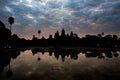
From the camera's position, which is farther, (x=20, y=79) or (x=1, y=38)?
(x=1, y=38)

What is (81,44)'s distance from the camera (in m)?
162

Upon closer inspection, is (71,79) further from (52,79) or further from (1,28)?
(1,28)

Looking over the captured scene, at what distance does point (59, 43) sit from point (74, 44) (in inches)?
584

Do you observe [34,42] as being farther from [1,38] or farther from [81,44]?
[1,38]

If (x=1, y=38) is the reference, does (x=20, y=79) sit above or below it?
below

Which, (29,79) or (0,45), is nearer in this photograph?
(29,79)

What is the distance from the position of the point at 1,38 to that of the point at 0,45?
7.53 m

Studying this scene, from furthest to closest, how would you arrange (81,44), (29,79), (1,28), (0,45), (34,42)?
(34,42)
(81,44)
(0,45)
(1,28)
(29,79)

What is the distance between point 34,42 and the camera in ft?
593

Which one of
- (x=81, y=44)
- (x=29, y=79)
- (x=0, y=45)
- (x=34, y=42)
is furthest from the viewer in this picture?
(x=34, y=42)

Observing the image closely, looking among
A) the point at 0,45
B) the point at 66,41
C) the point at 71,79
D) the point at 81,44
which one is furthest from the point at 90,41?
the point at 71,79

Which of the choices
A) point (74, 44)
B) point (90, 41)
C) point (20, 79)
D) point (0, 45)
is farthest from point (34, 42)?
point (20, 79)

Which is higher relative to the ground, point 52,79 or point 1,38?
point 1,38

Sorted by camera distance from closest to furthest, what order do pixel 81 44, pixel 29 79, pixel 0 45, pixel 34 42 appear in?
pixel 29 79, pixel 0 45, pixel 81 44, pixel 34 42
